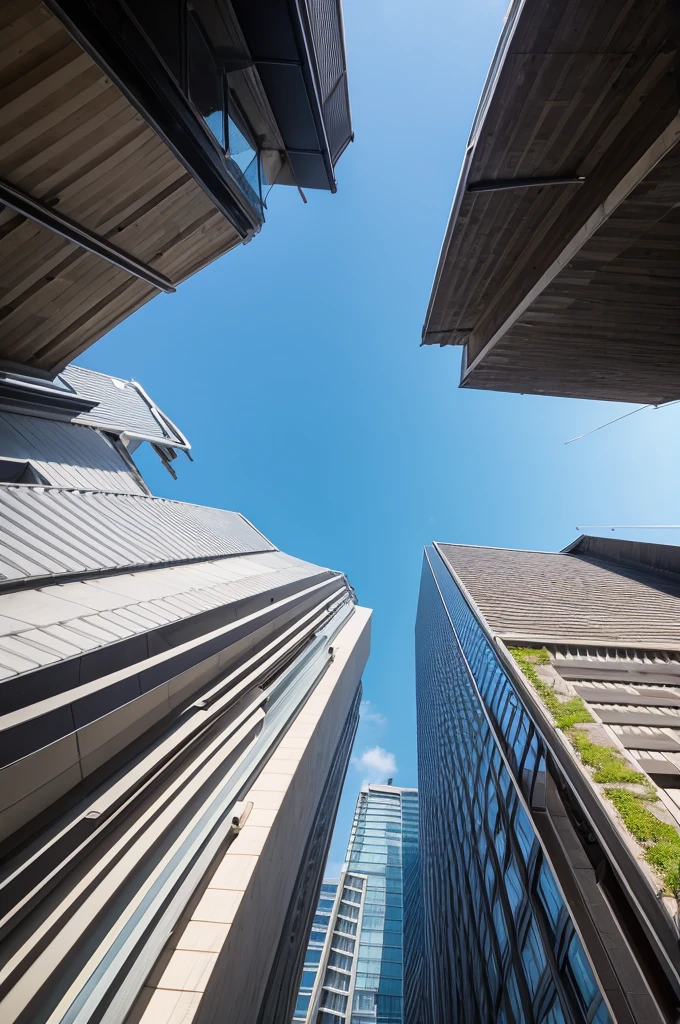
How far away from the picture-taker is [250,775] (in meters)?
7.88

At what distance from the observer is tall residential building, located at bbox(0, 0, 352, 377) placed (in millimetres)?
6641

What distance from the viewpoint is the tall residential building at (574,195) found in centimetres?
746

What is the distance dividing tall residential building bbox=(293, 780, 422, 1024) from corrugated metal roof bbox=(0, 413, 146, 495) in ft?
137

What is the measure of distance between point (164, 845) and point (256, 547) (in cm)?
2068

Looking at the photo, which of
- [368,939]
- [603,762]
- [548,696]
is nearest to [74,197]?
[603,762]

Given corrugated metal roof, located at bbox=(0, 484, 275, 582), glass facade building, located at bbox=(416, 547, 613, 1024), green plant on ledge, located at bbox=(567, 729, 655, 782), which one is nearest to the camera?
green plant on ledge, located at bbox=(567, 729, 655, 782)

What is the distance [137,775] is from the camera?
561 cm

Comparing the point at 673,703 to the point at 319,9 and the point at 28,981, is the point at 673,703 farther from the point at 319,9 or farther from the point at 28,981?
the point at 319,9

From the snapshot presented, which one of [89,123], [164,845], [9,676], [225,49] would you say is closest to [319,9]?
[225,49]

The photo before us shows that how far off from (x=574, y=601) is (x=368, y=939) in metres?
50.4

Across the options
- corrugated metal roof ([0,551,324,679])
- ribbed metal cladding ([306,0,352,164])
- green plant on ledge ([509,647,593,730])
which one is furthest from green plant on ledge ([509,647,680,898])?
ribbed metal cladding ([306,0,352,164])

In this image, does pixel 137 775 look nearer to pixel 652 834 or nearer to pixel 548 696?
pixel 652 834

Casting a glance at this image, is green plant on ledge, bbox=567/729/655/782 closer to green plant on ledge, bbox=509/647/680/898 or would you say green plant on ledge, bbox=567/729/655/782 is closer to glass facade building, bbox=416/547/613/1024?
green plant on ledge, bbox=509/647/680/898

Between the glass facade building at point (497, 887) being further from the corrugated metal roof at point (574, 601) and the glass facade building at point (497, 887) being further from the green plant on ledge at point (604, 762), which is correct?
the corrugated metal roof at point (574, 601)
